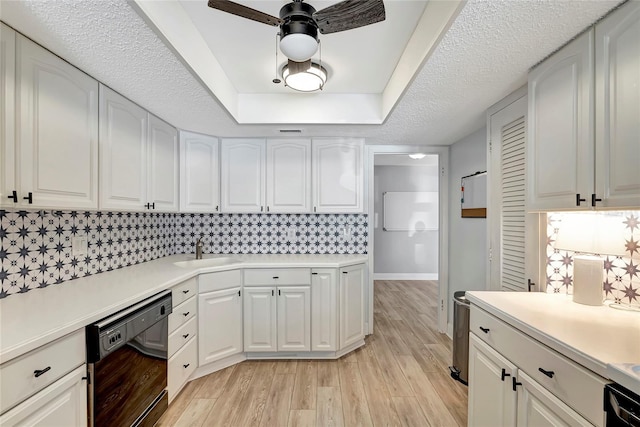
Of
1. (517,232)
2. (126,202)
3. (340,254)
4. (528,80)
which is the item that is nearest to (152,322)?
(126,202)

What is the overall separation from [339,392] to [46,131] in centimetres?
249

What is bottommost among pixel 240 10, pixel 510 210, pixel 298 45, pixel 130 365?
pixel 130 365

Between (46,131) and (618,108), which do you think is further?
(46,131)

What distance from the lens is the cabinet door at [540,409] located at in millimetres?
1035

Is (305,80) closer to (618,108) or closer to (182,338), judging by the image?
(618,108)

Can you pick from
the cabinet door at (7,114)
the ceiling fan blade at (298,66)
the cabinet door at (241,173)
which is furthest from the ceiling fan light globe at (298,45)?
the cabinet door at (241,173)

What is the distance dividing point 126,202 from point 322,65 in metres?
1.72

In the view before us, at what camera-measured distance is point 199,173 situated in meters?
2.95

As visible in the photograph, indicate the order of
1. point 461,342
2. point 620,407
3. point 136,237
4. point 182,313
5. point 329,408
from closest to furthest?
point 620,407 < point 329,408 < point 182,313 < point 461,342 < point 136,237

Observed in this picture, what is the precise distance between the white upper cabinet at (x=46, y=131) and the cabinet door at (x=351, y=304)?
2.08m

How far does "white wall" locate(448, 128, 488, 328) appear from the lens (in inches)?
107

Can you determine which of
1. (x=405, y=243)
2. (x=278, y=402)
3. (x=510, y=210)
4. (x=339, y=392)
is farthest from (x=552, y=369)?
(x=405, y=243)

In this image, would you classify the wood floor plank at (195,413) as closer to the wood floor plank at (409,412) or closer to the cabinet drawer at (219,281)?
the cabinet drawer at (219,281)

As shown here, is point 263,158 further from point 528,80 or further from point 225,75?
point 528,80
